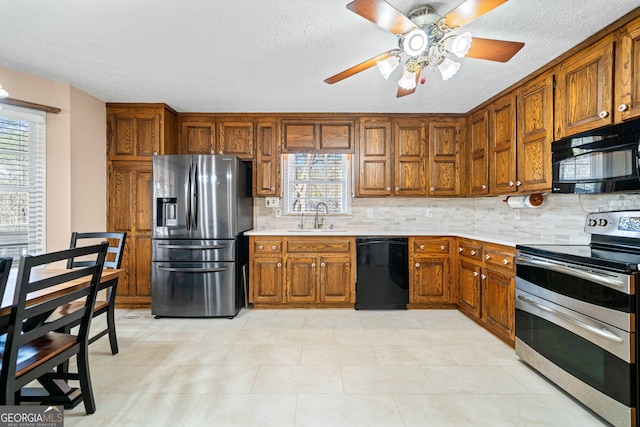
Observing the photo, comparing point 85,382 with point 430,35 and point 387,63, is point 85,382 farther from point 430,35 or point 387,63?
point 430,35

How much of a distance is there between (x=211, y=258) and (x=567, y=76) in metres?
3.51

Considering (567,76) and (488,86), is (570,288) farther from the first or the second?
(488,86)

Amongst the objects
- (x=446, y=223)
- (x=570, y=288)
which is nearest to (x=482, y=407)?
(x=570, y=288)

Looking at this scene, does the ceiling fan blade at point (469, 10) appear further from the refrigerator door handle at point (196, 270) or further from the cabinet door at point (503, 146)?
the refrigerator door handle at point (196, 270)

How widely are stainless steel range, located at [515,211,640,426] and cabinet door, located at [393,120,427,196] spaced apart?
1.63 m

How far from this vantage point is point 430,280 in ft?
11.3

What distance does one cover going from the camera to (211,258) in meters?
3.16

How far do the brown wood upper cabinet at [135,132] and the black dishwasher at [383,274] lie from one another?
8.48 ft

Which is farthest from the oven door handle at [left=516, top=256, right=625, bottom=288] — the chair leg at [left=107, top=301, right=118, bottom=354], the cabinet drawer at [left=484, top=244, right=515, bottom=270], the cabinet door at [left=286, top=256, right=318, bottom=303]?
Result: the chair leg at [left=107, top=301, right=118, bottom=354]

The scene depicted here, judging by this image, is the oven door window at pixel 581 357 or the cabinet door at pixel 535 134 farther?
the cabinet door at pixel 535 134

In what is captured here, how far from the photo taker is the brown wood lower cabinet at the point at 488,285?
2.51 m

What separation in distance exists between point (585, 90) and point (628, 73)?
29 centimetres

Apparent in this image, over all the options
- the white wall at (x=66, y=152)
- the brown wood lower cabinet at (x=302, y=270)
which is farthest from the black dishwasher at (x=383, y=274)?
the white wall at (x=66, y=152)

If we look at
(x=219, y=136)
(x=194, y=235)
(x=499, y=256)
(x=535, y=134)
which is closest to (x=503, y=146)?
(x=535, y=134)
